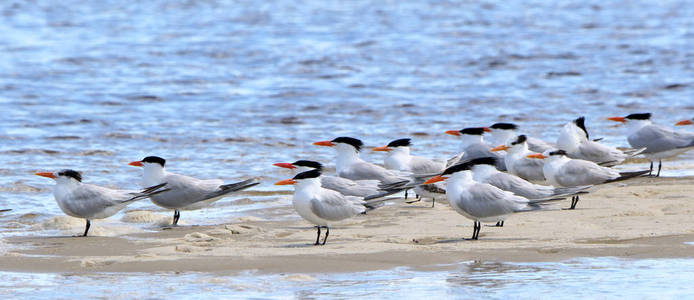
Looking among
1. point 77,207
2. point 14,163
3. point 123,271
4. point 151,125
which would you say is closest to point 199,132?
point 151,125

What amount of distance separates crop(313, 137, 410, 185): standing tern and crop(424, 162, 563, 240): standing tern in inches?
62.4

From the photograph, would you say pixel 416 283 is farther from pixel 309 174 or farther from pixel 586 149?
pixel 586 149

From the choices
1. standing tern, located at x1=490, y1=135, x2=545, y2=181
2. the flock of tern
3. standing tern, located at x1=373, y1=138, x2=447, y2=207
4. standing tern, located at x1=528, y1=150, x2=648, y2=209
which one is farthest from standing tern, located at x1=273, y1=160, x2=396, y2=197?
standing tern, located at x1=490, y1=135, x2=545, y2=181

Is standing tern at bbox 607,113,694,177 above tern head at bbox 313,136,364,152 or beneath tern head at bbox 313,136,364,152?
beneath

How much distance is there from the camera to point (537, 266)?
267 inches

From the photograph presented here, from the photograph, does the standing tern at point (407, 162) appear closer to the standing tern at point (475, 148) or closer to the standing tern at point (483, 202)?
the standing tern at point (475, 148)

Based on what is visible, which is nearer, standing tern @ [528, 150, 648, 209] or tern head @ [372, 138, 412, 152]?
standing tern @ [528, 150, 648, 209]

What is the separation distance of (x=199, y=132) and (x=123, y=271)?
8.32 metres

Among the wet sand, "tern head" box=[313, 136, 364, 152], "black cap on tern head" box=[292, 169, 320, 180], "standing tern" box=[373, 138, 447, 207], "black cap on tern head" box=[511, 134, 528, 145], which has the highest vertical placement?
"black cap on tern head" box=[292, 169, 320, 180]

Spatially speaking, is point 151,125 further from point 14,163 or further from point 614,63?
point 614,63

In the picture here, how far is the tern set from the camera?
7.88 m

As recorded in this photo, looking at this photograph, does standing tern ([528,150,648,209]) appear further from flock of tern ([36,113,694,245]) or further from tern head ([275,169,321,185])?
tern head ([275,169,321,185])

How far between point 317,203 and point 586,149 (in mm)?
4109

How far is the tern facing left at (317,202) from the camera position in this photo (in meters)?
7.88
